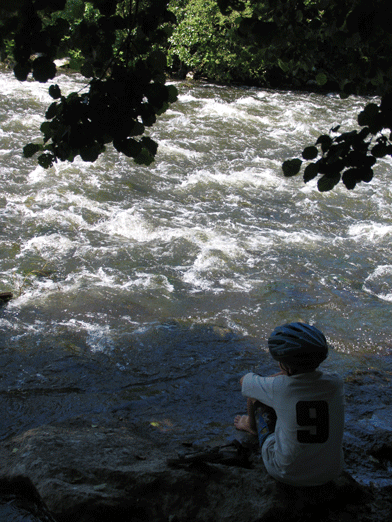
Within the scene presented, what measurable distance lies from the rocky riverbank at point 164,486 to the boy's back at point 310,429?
0.12 metres

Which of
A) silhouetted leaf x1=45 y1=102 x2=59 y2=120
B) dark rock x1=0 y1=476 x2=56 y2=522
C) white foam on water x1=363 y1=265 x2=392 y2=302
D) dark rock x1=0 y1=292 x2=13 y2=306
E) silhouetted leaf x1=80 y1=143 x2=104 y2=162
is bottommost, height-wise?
dark rock x1=0 y1=292 x2=13 y2=306

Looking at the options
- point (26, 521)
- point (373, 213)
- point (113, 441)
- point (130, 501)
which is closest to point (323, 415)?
point (130, 501)

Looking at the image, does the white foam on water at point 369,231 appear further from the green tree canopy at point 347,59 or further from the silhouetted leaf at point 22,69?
the silhouetted leaf at point 22,69

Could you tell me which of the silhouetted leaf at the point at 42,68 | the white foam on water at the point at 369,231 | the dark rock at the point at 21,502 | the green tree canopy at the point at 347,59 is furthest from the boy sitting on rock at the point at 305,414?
the white foam on water at the point at 369,231

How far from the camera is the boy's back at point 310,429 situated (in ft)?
8.45

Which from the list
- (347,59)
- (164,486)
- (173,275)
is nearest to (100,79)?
(347,59)

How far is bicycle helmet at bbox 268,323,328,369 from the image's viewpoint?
2607 mm

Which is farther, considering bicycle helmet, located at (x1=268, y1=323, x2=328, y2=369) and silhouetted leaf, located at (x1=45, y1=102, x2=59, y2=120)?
bicycle helmet, located at (x1=268, y1=323, x2=328, y2=369)

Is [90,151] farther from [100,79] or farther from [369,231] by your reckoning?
[369,231]

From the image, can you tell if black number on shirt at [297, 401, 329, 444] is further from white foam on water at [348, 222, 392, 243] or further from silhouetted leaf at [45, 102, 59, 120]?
white foam on water at [348, 222, 392, 243]

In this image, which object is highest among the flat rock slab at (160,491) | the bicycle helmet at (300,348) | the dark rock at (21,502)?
the bicycle helmet at (300,348)

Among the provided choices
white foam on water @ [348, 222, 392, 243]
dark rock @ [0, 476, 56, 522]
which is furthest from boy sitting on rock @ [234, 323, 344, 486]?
white foam on water @ [348, 222, 392, 243]

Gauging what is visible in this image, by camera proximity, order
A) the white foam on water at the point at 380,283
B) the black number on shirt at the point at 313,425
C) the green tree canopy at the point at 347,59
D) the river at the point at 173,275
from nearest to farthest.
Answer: the green tree canopy at the point at 347,59, the black number on shirt at the point at 313,425, the river at the point at 173,275, the white foam on water at the point at 380,283

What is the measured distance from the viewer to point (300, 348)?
260 centimetres
